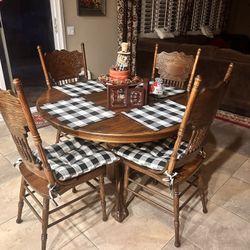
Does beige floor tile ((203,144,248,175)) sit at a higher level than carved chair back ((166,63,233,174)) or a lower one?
lower

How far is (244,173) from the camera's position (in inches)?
89.8

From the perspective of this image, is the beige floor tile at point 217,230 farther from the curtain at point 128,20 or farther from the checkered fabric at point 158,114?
the curtain at point 128,20

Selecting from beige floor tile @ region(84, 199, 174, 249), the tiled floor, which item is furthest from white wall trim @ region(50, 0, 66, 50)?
beige floor tile @ region(84, 199, 174, 249)

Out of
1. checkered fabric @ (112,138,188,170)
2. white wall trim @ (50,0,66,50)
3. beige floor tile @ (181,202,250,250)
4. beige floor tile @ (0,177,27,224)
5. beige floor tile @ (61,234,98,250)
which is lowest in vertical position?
beige floor tile @ (181,202,250,250)

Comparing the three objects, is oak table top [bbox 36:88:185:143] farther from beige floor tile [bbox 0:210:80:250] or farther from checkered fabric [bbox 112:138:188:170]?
beige floor tile [bbox 0:210:80:250]

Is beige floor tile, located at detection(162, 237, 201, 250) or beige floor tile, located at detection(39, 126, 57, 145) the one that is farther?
beige floor tile, located at detection(39, 126, 57, 145)

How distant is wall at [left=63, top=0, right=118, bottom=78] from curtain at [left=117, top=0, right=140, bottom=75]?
4.7 inches

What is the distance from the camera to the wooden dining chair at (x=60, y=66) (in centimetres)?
221

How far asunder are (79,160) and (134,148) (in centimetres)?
36

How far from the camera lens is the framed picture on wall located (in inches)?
136

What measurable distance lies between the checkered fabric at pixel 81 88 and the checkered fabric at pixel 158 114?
51 centimetres

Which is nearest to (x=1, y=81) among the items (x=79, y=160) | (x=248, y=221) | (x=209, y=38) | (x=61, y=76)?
(x=61, y=76)

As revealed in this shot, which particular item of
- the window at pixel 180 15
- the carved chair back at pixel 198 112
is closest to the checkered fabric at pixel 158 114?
the carved chair back at pixel 198 112

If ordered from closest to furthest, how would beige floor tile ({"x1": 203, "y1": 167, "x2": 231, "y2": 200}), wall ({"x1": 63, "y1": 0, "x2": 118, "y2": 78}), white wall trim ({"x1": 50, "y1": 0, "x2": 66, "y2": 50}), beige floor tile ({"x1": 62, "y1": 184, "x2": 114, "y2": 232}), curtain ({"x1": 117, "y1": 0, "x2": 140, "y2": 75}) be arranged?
1. beige floor tile ({"x1": 62, "y1": 184, "x2": 114, "y2": 232})
2. beige floor tile ({"x1": 203, "y1": 167, "x2": 231, "y2": 200})
3. white wall trim ({"x1": 50, "y1": 0, "x2": 66, "y2": 50})
4. wall ({"x1": 63, "y1": 0, "x2": 118, "y2": 78})
5. curtain ({"x1": 117, "y1": 0, "x2": 140, "y2": 75})
